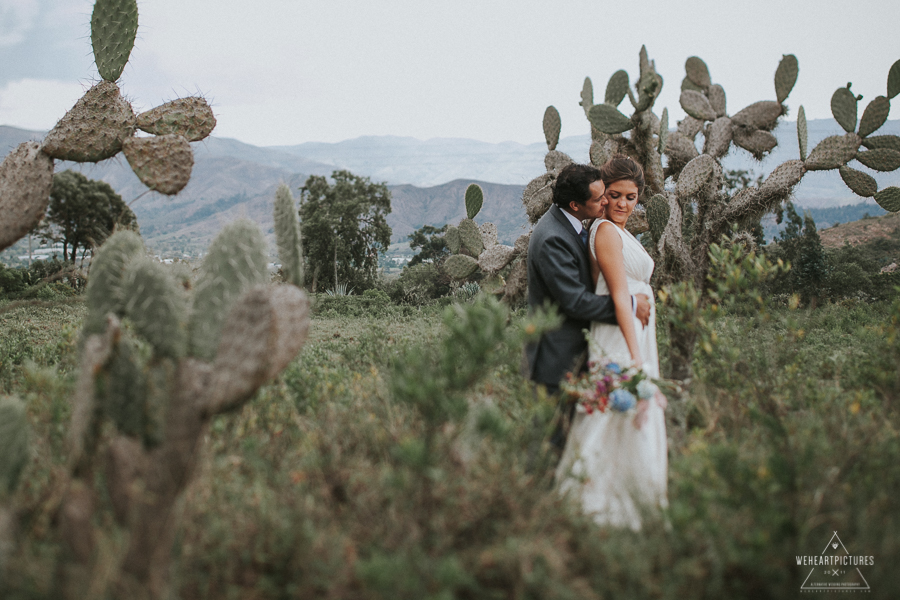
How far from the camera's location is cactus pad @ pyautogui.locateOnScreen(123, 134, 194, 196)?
12.7 feet

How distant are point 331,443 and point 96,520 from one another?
951 millimetres

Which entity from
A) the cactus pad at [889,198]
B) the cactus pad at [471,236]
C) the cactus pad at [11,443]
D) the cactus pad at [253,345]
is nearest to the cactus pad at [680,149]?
the cactus pad at [889,198]

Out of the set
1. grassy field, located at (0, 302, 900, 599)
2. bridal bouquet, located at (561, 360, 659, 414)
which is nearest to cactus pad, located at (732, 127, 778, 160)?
grassy field, located at (0, 302, 900, 599)

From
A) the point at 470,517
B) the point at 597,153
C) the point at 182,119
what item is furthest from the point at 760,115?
the point at 470,517

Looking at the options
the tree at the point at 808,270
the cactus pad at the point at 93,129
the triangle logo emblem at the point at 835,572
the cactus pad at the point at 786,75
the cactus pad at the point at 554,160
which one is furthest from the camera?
the tree at the point at 808,270

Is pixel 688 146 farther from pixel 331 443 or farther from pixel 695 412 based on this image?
pixel 331 443

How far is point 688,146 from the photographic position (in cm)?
904

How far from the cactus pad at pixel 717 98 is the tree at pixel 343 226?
1972 centimetres

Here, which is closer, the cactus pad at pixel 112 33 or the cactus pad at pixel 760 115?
the cactus pad at pixel 112 33

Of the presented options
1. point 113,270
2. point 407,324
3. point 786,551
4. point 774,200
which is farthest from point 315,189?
point 786,551

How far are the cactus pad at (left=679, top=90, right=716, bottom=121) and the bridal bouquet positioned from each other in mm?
8128

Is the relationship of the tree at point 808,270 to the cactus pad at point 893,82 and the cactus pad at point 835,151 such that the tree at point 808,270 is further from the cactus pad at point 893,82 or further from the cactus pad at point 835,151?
the cactus pad at point 893,82

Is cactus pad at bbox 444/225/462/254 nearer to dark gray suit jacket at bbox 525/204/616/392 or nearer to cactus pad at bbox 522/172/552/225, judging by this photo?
cactus pad at bbox 522/172/552/225

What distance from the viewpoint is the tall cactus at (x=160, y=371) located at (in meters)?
1.58
